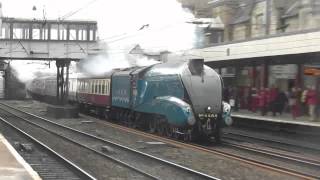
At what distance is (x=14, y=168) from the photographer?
11.9 metres

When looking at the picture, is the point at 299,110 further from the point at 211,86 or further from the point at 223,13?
the point at 223,13

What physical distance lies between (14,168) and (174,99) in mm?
9761

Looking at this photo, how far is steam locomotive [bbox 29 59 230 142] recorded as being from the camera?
2038 cm

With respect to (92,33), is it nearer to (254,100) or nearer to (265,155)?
(254,100)

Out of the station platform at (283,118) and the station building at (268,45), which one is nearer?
the station platform at (283,118)

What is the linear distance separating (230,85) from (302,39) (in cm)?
1129

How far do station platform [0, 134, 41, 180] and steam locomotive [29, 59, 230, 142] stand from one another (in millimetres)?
7353

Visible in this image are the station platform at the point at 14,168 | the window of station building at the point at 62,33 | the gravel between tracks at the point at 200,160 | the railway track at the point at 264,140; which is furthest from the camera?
the window of station building at the point at 62,33

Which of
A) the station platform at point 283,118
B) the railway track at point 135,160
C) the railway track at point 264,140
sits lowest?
the railway track at point 264,140

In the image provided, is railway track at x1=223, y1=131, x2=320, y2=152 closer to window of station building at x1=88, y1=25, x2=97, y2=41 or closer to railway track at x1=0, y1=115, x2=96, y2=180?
railway track at x1=0, y1=115, x2=96, y2=180

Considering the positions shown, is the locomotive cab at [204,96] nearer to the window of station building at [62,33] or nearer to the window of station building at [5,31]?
the window of station building at [62,33]

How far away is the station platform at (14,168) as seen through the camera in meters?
10.9

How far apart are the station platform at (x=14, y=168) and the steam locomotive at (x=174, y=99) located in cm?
735

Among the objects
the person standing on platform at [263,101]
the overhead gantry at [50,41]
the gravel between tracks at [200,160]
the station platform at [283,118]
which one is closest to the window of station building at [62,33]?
the overhead gantry at [50,41]
